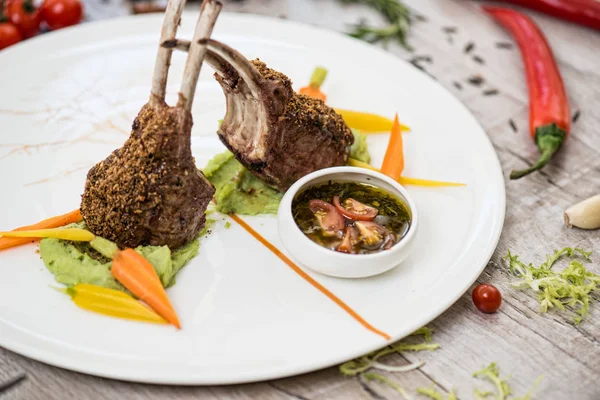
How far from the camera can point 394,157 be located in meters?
4.85

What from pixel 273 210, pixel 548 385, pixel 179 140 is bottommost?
pixel 548 385

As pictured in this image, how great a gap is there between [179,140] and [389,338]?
5.40 ft

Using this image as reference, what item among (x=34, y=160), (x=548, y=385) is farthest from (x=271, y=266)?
(x=34, y=160)

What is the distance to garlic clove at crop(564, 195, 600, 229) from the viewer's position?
4.66m

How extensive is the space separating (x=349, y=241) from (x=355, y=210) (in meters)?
0.26

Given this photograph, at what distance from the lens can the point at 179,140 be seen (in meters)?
3.77

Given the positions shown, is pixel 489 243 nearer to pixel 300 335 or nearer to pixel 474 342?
pixel 474 342

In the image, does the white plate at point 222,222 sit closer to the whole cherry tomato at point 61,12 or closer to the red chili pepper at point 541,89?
the red chili pepper at point 541,89

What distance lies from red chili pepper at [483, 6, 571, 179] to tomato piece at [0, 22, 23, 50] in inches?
193

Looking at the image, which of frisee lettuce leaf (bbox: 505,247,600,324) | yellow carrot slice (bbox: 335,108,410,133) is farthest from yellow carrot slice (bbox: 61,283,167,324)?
yellow carrot slice (bbox: 335,108,410,133)

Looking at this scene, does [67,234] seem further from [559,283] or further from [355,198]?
[559,283]

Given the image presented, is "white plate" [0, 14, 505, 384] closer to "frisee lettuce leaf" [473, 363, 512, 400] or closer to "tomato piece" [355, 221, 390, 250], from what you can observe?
"tomato piece" [355, 221, 390, 250]

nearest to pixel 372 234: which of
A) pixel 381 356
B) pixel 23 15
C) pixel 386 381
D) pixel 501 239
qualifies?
pixel 381 356

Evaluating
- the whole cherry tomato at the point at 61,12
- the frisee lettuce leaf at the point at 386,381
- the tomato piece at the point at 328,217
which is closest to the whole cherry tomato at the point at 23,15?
the whole cherry tomato at the point at 61,12
